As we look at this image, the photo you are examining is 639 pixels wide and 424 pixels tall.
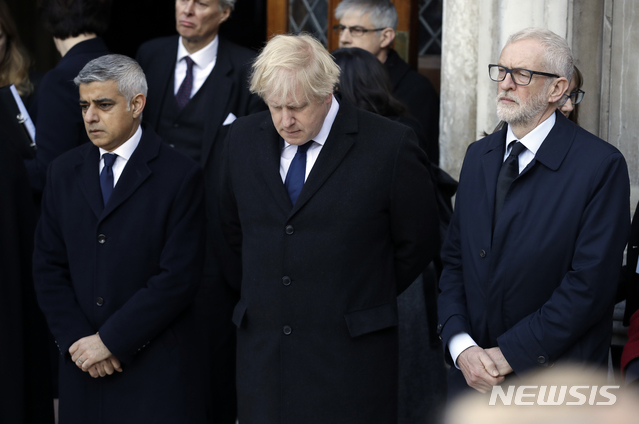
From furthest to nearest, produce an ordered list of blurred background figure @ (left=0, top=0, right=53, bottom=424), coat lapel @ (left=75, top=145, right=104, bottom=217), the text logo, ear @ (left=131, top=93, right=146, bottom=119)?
blurred background figure @ (left=0, top=0, right=53, bottom=424) → ear @ (left=131, top=93, right=146, bottom=119) → coat lapel @ (left=75, top=145, right=104, bottom=217) → the text logo

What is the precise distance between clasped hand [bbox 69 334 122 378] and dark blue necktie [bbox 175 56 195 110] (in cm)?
134

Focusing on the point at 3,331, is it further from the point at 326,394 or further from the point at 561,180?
the point at 561,180

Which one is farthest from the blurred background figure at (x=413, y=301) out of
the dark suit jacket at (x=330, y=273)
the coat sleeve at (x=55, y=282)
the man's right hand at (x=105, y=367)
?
the man's right hand at (x=105, y=367)

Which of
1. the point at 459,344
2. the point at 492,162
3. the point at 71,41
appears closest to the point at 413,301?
the point at 459,344

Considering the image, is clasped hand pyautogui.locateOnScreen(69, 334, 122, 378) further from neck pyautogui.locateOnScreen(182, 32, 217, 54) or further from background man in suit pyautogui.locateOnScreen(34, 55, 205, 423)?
neck pyautogui.locateOnScreen(182, 32, 217, 54)

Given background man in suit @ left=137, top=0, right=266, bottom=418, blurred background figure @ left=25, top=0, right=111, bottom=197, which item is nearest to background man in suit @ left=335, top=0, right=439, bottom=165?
background man in suit @ left=137, top=0, right=266, bottom=418

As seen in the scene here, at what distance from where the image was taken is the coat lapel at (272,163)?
2912mm

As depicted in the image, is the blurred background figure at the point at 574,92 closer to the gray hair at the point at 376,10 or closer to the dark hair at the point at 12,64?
the gray hair at the point at 376,10

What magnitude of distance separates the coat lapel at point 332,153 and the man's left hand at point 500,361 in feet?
2.60

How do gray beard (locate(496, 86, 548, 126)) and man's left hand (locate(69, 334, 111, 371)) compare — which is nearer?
gray beard (locate(496, 86, 548, 126))

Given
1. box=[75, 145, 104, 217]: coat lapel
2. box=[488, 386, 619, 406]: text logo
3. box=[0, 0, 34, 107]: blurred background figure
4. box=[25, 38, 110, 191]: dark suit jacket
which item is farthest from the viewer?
box=[0, 0, 34, 107]: blurred background figure

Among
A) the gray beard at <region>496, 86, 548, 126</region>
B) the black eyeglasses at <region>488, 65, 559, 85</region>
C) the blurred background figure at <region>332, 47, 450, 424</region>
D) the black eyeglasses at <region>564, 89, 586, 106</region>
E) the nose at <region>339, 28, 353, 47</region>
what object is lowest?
the blurred background figure at <region>332, 47, 450, 424</region>

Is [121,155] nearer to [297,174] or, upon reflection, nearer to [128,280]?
[128,280]

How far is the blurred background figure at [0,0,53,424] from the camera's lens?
344 centimetres
